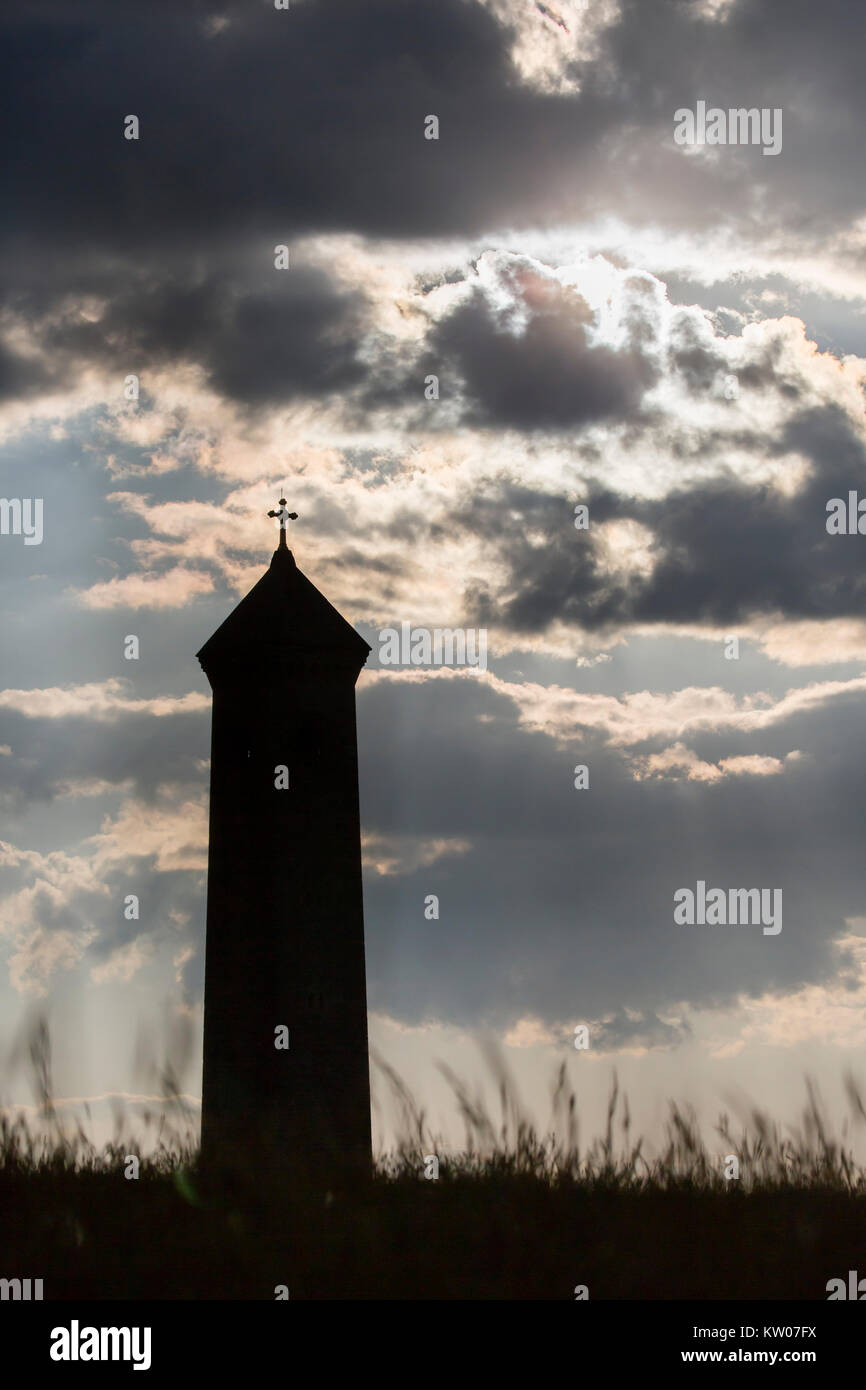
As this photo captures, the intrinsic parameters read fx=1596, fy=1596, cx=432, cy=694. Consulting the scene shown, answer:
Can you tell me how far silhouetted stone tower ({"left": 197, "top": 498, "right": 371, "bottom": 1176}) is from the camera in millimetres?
33594

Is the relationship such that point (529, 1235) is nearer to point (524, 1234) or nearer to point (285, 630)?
point (524, 1234)

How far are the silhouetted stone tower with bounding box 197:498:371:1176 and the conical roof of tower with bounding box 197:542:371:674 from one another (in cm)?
4

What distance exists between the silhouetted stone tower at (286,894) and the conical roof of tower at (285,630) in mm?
40

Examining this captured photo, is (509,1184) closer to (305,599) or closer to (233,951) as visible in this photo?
(233,951)

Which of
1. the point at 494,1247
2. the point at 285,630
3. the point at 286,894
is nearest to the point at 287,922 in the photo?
the point at 286,894

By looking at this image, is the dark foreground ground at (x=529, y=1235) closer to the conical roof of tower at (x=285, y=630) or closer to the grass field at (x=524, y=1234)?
the grass field at (x=524, y=1234)

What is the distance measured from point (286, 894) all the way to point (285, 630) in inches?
238

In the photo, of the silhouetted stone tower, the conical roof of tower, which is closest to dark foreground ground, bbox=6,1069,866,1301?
the silhouetted stone tower

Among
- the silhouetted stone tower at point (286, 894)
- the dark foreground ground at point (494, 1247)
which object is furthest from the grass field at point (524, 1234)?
the silhouetted stone tower at point (286, 894)

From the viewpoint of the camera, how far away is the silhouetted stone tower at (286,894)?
3359cm

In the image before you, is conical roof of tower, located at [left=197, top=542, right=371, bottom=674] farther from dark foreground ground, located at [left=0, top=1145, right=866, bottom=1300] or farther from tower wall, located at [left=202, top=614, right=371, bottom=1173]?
dark foreground ground, located at [left=0, top=1145, right=866, bottom=1300]
